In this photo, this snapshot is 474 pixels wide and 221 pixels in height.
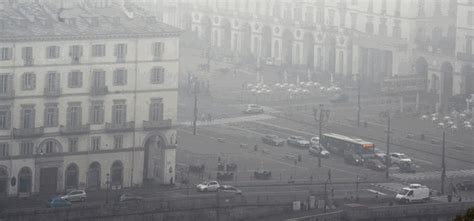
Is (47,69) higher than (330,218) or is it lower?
higher

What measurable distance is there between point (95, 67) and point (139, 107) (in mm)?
1999

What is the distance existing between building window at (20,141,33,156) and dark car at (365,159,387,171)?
41.5ft

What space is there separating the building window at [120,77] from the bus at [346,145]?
388 inches

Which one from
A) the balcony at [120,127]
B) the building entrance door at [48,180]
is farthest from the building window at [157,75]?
the building entrance door at [48,180]

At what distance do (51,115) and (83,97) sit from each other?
4.13 feet

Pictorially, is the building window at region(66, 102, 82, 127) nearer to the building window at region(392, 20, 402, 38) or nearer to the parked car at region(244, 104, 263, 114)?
the parked car at region(244, 104, 263, 114)

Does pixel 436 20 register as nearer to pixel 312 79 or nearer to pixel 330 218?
pixel 312 79

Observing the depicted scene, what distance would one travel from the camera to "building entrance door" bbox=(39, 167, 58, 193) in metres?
64.4

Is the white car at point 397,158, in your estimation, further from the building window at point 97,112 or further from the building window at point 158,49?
the building window at point 97,112

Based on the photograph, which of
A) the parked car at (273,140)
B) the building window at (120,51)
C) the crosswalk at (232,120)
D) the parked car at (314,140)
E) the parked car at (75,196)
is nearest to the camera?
the parked car at (75,196)

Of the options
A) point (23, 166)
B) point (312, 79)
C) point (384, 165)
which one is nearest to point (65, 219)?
point (23, 166)

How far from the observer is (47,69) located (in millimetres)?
64812

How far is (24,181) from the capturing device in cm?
6400

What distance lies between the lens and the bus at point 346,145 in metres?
72.1
